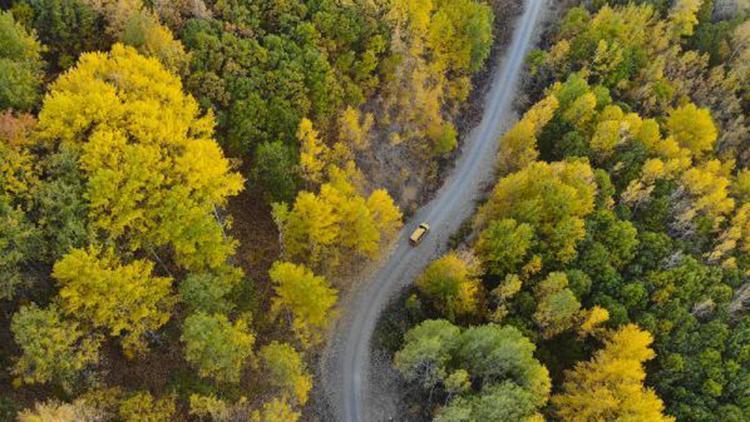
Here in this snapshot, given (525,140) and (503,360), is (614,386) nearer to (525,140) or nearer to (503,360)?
(503,360)

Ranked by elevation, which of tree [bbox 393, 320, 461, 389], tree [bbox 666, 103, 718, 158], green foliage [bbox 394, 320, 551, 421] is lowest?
tree [bbox 666, 103, 718, 158]

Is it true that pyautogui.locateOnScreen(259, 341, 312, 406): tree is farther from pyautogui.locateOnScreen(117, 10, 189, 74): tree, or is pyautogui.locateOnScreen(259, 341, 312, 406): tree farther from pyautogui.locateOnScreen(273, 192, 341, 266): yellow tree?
pyautogui.locateOnScreen(117, 10, 189, 74): tree

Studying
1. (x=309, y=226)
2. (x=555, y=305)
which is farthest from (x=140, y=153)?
(x=555, y=305)

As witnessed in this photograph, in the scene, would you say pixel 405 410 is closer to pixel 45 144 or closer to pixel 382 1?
pixel 45 144

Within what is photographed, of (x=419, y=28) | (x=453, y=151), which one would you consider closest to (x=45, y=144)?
(x=419, y=28)

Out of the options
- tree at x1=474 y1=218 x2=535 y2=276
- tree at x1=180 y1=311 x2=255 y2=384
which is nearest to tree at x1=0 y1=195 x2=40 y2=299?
tree at x1=180 y1=311 x2=255 y2=384
